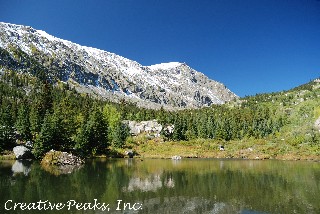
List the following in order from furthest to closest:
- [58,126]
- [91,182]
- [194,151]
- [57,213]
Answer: [194,151] → [58,126] → [91,182] → [57,213]

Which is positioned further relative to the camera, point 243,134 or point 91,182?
point 243,134

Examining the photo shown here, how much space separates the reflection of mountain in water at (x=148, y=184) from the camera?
39.7 m

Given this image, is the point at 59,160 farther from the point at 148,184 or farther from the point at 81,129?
the point at 148,184

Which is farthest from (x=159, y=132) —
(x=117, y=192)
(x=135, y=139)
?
(x=117, y=192)

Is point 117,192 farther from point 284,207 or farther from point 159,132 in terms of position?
point 159,132

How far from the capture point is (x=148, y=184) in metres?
43.5

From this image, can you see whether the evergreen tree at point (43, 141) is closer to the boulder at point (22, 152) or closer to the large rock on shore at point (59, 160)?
the boulder at point (22, 152)

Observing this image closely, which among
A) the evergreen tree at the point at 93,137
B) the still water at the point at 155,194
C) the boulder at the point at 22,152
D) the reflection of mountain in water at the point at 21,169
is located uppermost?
the evergreen tree at the point at 93,137

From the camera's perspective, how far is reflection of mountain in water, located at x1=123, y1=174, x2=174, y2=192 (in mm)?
39741

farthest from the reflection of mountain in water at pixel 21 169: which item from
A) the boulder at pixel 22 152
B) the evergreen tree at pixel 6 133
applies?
the evergreen tree at pixel 6 133

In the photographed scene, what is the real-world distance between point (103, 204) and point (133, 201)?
11.7 ft

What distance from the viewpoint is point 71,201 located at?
30.8 m

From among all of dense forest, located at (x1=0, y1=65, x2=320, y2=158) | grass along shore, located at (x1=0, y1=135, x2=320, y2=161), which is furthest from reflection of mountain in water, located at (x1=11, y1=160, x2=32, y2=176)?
grass along shore, located at (x1=0, y1=135, x2=320, y2=161)

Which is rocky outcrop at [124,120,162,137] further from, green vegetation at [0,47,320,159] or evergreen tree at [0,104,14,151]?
evergreen tree at [0,104,14,151]
